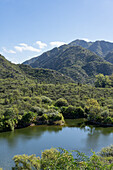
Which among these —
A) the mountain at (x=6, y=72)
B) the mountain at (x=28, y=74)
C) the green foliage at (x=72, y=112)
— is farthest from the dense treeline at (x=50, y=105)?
the mountain at (x=28, y=74)

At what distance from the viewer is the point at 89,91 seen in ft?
252

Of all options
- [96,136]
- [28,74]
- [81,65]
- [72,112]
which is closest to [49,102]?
[72,112]

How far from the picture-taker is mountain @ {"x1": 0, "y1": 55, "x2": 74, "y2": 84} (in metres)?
92.0

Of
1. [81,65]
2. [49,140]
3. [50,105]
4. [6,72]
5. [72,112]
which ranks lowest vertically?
[49,140]

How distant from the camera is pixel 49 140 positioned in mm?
35219

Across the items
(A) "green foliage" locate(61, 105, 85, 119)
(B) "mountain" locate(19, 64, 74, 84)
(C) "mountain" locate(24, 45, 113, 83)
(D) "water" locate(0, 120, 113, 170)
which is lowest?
(D) "water" locate(0, 120, 113, 170)

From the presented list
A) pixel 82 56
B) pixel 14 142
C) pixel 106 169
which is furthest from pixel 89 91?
Result: pixel 82 56

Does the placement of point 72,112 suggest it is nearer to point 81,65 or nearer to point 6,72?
point 6,72

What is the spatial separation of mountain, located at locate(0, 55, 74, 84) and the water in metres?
52.7

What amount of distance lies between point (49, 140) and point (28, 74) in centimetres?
7827

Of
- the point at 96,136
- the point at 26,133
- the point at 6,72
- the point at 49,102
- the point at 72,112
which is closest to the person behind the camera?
the point at 96,136

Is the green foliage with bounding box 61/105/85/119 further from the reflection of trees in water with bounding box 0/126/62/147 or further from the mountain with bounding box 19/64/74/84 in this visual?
the mountain with bounding box 19/64/74/84

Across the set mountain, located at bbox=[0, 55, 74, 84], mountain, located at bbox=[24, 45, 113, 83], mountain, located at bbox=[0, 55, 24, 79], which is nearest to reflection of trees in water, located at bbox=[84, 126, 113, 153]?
mountain, located at bbox=[0, 55, 24, 79]

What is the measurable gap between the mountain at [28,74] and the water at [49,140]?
52735mm
